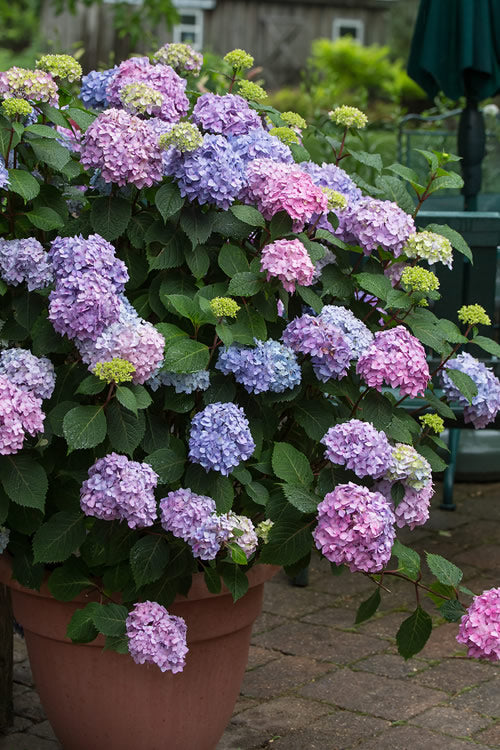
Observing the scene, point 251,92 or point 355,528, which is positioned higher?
point 251,92

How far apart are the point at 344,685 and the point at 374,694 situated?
0.09 m

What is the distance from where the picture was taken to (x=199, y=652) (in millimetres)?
2432

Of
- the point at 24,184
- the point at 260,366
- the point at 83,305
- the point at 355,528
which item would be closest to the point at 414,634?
the point at 355,528

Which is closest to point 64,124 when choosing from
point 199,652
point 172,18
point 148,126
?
point 148,126

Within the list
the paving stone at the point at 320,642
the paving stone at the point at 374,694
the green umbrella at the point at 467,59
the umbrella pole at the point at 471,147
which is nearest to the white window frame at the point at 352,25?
the green umbrella at the point at 467,59

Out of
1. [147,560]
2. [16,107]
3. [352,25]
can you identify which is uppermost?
[16,107]

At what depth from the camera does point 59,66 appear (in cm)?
237

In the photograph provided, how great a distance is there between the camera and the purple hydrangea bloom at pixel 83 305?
Answer: 6.74 feet

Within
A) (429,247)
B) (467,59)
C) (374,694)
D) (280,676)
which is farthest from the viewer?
(467,59)

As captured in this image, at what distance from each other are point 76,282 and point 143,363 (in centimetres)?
19

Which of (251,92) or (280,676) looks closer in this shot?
(251,92)

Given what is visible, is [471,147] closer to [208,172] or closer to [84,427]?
[208,172]

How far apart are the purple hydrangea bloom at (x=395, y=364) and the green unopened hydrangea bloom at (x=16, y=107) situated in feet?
2.67

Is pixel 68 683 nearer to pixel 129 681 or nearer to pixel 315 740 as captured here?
pixel 129 681
